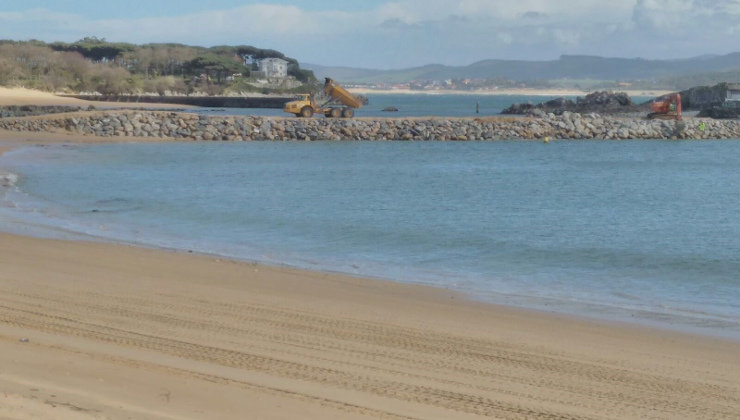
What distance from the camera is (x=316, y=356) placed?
6680 millimetres

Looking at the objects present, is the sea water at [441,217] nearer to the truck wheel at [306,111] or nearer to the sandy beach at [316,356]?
the sandy beach at [316,356]

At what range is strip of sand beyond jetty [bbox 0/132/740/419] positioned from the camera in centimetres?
541

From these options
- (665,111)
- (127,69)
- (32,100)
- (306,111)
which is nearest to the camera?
(306,111)

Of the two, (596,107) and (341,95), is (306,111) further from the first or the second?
(596,107)

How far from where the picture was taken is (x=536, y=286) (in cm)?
1133

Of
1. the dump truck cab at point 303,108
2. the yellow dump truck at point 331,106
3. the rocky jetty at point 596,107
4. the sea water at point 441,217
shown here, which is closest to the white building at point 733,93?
the rocky jetty at point 596,107

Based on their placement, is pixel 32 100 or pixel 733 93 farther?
pixel 733 93

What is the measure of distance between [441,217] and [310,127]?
26520 mm

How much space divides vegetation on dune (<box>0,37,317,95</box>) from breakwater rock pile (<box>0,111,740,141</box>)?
50894 millimetres

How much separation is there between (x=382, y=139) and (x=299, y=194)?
22.0 metres

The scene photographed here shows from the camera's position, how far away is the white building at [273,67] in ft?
535

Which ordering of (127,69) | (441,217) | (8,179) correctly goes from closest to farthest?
(441,217) < (8,179) < (127,69)

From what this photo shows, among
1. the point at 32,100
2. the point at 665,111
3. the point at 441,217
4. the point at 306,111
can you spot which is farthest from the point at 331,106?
the point at 32,100

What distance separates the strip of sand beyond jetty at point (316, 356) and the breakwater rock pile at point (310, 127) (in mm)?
33550
